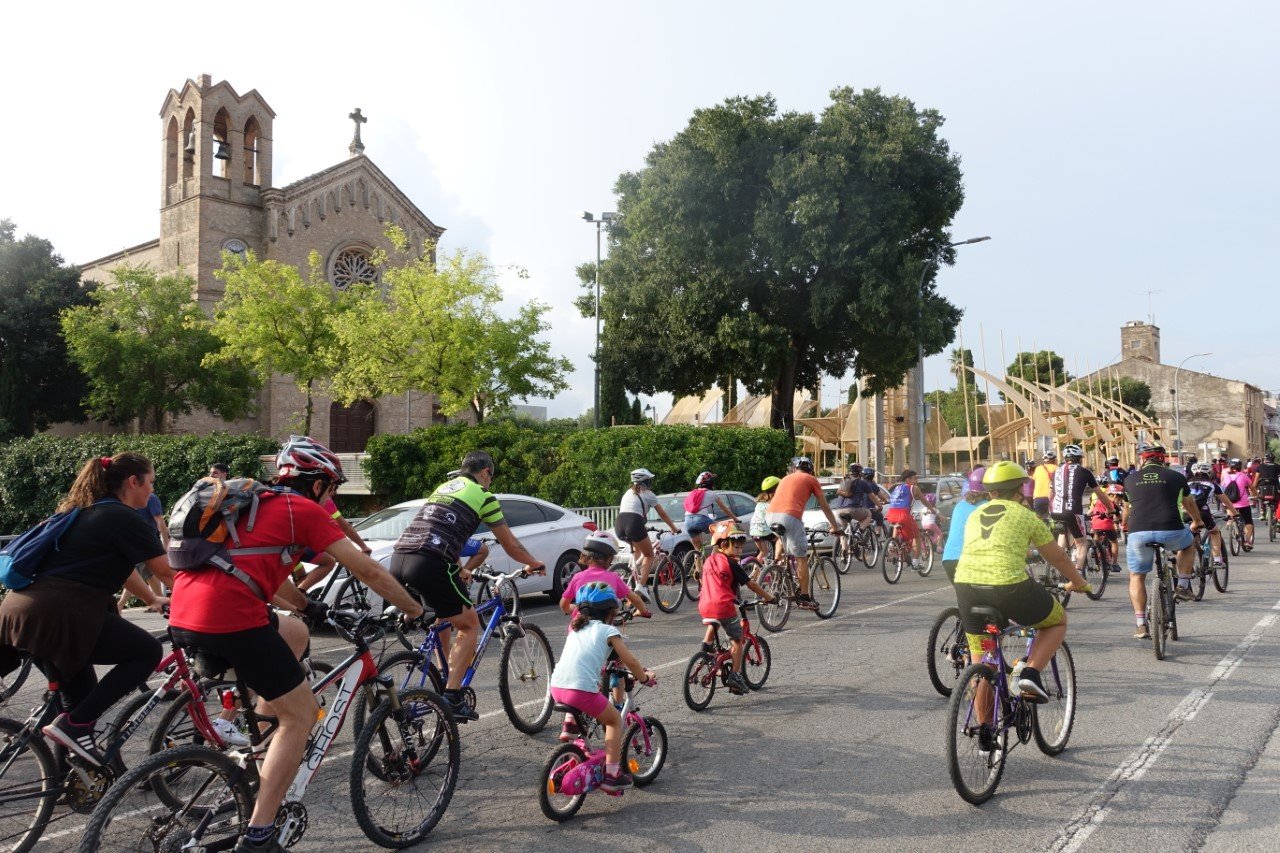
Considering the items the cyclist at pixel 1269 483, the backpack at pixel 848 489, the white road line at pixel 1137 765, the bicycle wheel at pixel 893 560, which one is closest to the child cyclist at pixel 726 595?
the white road line at pixel 1137 765

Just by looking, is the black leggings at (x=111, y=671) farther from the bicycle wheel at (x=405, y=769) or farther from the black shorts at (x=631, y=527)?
the black shorts at (x=631, y=527)

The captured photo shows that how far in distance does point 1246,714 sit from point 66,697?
7049 millimetres

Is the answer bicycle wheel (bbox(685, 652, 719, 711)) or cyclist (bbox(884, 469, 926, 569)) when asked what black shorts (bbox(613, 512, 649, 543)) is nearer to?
bicycle wheel (bbox(685, 652, 719, 711))

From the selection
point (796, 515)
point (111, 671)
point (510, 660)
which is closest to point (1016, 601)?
point (510, 660)

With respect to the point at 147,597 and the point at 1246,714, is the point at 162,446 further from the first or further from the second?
the point at 1246,714

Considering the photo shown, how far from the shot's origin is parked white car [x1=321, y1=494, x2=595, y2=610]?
12.2 meters

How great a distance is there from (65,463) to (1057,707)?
101ft

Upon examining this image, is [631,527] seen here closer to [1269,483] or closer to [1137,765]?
[1137,765]

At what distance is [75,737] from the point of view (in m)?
4.48

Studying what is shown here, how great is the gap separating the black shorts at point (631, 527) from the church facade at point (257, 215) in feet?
98.8

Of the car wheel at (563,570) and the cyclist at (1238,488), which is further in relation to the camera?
the cyclist at (1238,488)

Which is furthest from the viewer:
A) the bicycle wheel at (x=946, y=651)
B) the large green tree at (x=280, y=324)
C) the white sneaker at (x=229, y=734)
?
the large green tree at (x=280, y=324)

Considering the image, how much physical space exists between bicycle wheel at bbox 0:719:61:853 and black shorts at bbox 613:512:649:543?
823 centimetres

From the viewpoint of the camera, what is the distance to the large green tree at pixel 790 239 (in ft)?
97.6
